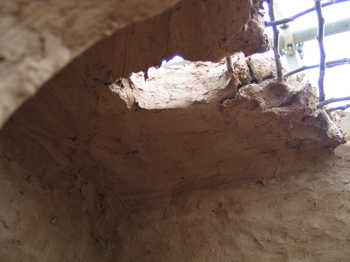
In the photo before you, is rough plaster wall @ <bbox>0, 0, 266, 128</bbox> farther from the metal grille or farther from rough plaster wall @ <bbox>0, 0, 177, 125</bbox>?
the metal grille

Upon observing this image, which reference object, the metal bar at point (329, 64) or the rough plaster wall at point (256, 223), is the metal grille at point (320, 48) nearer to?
the metal bar at point (329, 64)

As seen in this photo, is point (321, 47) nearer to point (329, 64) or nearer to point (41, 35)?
point (329, 64)

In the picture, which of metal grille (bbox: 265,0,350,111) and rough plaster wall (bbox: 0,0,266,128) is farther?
metal grille (bbox: 265,0,350,111)

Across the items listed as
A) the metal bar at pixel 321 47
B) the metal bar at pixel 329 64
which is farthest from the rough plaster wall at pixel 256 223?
the metal bar at pixel 329 64

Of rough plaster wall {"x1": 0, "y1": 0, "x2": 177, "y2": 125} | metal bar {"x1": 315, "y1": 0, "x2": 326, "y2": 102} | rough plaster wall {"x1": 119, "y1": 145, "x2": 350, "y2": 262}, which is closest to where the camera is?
rough plaster wall {"x1": 0, "y1": 0, "x2": 177, "y2": 125}

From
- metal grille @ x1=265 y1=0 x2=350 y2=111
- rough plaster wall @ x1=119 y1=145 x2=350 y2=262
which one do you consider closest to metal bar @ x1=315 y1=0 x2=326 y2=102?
metal grille @ x1=265 y1=0 x2=350 y2=111

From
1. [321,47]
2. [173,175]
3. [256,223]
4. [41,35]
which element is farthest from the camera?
[173,175]

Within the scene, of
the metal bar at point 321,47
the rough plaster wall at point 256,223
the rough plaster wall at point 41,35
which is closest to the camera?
the rough plaster wall at point 41,35

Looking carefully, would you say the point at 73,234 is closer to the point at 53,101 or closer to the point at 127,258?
the point at 127,258

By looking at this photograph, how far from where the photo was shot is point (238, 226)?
2.08 m

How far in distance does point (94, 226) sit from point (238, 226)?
38.7 inches

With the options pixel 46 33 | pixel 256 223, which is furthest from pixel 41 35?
pixel 256 223

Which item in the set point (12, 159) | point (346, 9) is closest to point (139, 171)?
point (12, 159)

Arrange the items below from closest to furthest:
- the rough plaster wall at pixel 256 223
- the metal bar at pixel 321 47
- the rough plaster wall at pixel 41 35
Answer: the rough plaster wall at pixel 41 35 → the metal bar at pixel 321 47 → the rough plaster wall at pixel 256 223
